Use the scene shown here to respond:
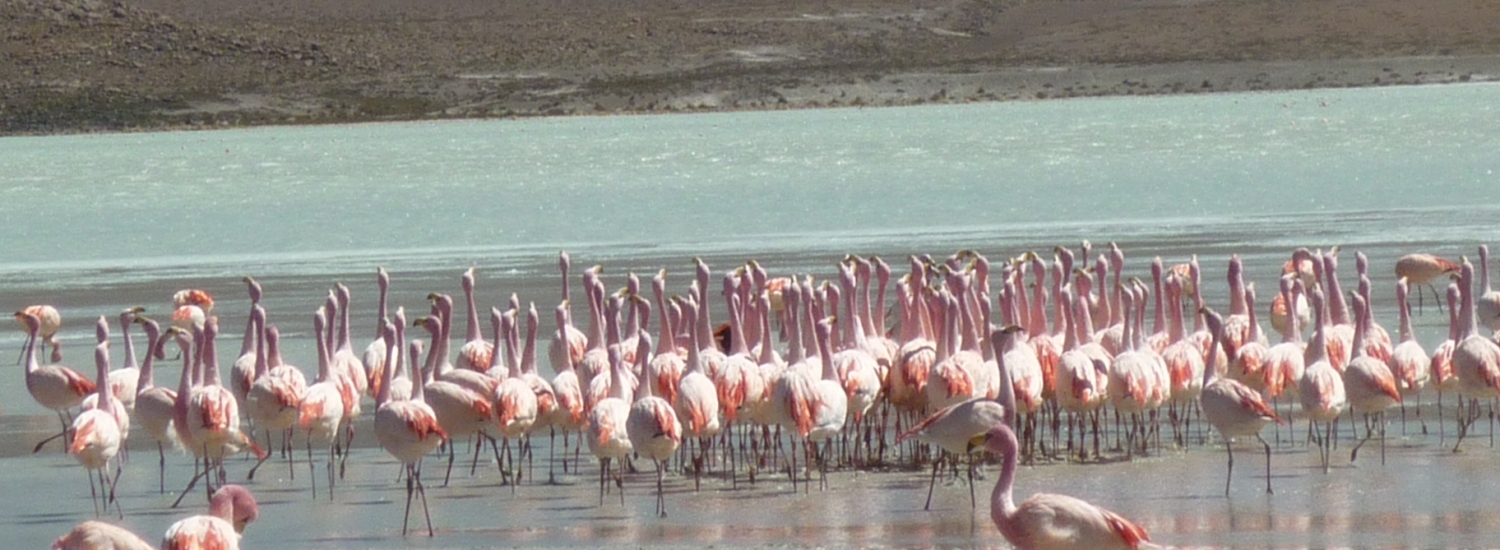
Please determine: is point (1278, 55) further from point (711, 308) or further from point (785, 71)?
point (711, 308)

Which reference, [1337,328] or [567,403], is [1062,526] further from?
[1337,328]

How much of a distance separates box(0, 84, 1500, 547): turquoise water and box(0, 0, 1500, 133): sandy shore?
75.8 ft

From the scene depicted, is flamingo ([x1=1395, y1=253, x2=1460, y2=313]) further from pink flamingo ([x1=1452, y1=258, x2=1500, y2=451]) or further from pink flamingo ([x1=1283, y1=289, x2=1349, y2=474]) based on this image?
pink flamingo ([x1=1283, y1=289, x2=1349, y2=474])

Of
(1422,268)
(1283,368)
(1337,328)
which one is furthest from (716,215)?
(1283,368)

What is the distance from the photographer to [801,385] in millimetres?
9125

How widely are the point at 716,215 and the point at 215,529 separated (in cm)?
1957

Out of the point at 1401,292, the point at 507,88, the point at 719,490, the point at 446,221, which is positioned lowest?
the point at 719,490

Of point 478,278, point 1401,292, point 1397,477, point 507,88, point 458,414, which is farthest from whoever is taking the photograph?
point 507,88

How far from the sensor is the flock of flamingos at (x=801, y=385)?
903 cm

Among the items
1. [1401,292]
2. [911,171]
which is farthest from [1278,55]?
[1401,292]

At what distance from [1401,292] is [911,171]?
24.8 m

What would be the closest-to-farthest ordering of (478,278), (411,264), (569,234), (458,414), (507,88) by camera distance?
1. (458,414)
2. (478,278)
3. (411,264)
4. (569,234)
5. (507,88)

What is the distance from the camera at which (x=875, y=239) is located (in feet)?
70.3

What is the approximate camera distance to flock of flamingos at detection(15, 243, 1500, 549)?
9.03 metres
